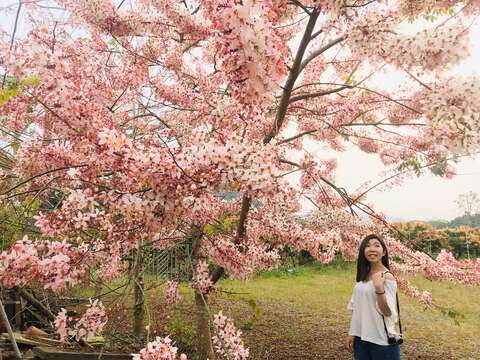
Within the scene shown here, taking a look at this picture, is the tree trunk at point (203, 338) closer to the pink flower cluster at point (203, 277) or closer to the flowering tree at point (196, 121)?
the flowering tree at point (196, 121)

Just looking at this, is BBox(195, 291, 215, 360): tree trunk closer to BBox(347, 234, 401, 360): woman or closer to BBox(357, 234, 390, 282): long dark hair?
BBox(347, 234, 401, 360): woman

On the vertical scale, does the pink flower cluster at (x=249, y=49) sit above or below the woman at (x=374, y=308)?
above

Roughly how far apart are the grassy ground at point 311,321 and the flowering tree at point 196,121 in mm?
1111

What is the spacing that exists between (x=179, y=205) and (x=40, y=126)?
11.0 ft

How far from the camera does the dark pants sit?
3.41 meters

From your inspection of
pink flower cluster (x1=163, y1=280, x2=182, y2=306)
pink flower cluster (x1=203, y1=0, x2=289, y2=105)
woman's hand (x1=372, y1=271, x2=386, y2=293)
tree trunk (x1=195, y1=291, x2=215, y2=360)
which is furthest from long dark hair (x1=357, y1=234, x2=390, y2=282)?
pink flower cluster (x1=163, y1=280, x2=182, y2=306)

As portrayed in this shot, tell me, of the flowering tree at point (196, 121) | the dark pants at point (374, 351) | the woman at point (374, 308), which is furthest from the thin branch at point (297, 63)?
the dark pants at point (374, 351)

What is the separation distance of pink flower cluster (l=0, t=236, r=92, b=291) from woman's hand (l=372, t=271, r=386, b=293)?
2.07 metres

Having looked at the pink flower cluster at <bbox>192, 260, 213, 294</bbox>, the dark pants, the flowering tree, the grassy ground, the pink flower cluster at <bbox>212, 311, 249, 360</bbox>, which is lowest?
the grassy ground

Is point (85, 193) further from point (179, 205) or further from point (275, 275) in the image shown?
point (275, 275)

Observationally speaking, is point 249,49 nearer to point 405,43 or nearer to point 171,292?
point 405,43

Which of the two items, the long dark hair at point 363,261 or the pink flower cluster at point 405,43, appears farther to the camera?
the long dark hair at point 363,261

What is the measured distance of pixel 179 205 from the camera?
2.22 m

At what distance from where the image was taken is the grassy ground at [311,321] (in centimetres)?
661
